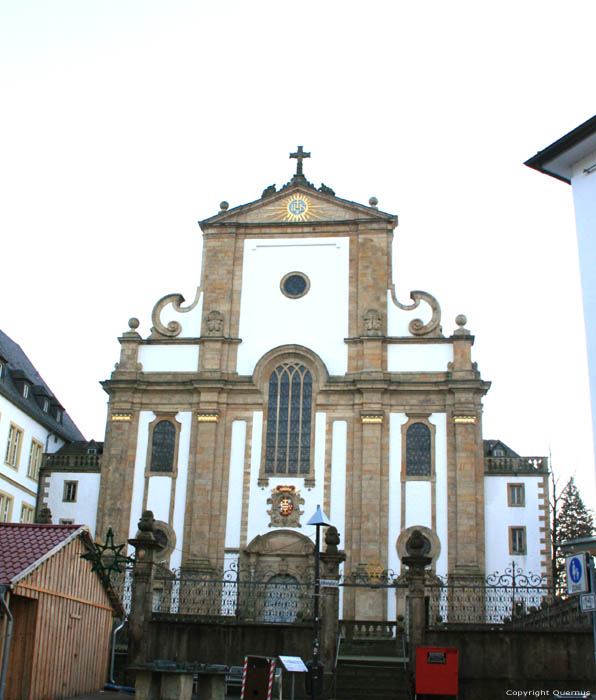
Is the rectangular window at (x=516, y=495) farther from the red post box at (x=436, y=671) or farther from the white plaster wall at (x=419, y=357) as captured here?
the red post box at (x=436, y=671)

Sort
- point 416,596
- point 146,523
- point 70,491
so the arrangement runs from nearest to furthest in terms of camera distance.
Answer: point 416,596
point 146,523
point 70,491

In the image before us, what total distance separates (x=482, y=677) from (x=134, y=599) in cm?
822

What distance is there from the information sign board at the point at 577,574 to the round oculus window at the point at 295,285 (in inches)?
1037

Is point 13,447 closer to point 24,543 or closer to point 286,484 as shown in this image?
point 286,484

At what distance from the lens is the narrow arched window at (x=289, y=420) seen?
118 feet

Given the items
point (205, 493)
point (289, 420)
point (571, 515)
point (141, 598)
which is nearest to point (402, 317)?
point (289, 420)

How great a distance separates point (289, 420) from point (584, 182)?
→ 72.1 ft

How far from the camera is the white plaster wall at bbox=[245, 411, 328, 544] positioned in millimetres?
35188

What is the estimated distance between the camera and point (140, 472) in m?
36.7

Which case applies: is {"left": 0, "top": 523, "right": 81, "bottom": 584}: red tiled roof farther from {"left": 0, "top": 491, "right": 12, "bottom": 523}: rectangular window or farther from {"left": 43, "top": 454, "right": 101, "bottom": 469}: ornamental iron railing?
{"left": 43, "top": 454, "right": 101, "bottom": 469}: ornamental iron railing

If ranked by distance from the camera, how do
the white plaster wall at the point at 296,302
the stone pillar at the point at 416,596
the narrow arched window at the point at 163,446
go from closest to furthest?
the stone pillar at the point at 416,596, the narrow arched window at the point at 163,446, the white plaster wall at the point at 296,302

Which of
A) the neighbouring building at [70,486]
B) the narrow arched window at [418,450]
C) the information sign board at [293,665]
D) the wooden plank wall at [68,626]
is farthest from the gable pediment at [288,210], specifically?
the information sign board at [293,665]

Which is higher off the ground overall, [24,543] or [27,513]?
[27,513]

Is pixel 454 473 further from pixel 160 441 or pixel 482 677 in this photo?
pixel 482 677
